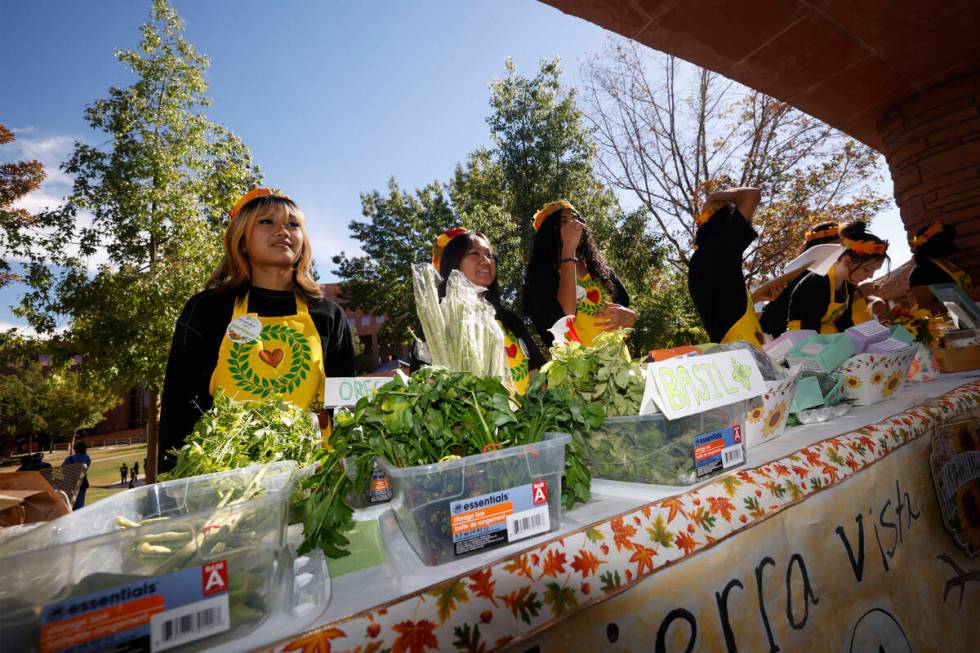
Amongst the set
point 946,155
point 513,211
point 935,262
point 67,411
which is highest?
point 513,211

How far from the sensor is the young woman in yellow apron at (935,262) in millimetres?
4094

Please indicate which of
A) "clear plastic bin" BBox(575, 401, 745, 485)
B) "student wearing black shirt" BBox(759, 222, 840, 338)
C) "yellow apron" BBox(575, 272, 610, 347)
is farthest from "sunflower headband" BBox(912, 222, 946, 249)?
"clear plastic bin" BBox(575, 401, 745, 485)

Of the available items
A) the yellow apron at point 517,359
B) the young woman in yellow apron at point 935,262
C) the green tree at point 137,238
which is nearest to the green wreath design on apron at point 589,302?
the yellow apron at point 517,359

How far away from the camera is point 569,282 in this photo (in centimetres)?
268

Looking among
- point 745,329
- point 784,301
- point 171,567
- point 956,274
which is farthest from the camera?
point 956,274

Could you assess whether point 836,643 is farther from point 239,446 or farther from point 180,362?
point 180,362

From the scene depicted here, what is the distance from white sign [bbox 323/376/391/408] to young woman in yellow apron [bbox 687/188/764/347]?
212 cm

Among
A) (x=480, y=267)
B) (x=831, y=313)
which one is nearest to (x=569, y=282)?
(x=480, y=267)

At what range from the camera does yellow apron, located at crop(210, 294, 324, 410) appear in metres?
1.85

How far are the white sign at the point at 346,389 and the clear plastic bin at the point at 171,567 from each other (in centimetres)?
63

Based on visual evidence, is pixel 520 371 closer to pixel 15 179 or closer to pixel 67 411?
pixel 15 179

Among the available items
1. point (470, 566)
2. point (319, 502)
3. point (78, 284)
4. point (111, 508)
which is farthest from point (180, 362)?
point (78, 284)

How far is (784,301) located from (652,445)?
3.12 m

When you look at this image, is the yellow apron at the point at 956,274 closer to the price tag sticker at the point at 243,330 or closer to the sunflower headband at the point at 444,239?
the sunflower headband at the point at 444,239
